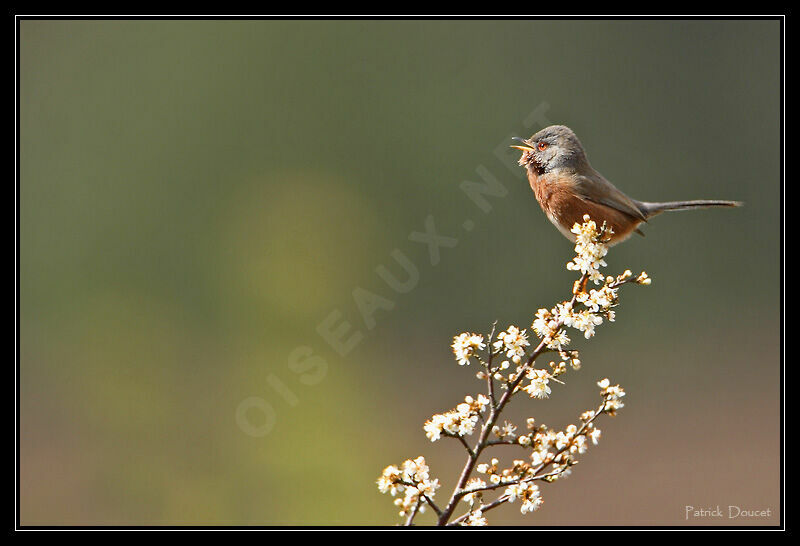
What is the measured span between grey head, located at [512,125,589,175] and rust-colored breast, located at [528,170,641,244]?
6cm

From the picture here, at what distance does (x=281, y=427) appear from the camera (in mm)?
6891

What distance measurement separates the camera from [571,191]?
370 centimetres

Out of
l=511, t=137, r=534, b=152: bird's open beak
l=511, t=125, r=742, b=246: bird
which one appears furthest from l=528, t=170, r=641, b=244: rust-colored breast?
l=511, t=137, r=534, b=152: bird's open beak

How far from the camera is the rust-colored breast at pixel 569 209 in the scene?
12.1ft

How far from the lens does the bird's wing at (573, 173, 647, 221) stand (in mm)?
3686

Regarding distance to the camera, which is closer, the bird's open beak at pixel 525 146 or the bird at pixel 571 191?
the bird at pixel 571 191

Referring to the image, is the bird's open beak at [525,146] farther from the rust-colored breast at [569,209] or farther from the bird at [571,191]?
the rust-colored breast at [569,209]

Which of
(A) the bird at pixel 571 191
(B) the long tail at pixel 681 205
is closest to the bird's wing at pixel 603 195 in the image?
(A) the bird at pixel 571 191

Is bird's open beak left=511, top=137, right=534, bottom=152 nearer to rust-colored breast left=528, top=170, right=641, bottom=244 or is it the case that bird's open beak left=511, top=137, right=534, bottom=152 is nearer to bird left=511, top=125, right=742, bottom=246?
bird left=511, top=125, right=742, bottom=246

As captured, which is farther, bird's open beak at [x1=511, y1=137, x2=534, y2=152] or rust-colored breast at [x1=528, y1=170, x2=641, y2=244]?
bird's open beak at [x1=511, y1=137, x2=534, y2=152]

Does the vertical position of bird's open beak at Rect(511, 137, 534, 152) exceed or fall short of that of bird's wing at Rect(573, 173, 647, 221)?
it exceeds it

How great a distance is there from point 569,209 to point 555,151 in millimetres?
293

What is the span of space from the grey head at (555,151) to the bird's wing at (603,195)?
9cm
